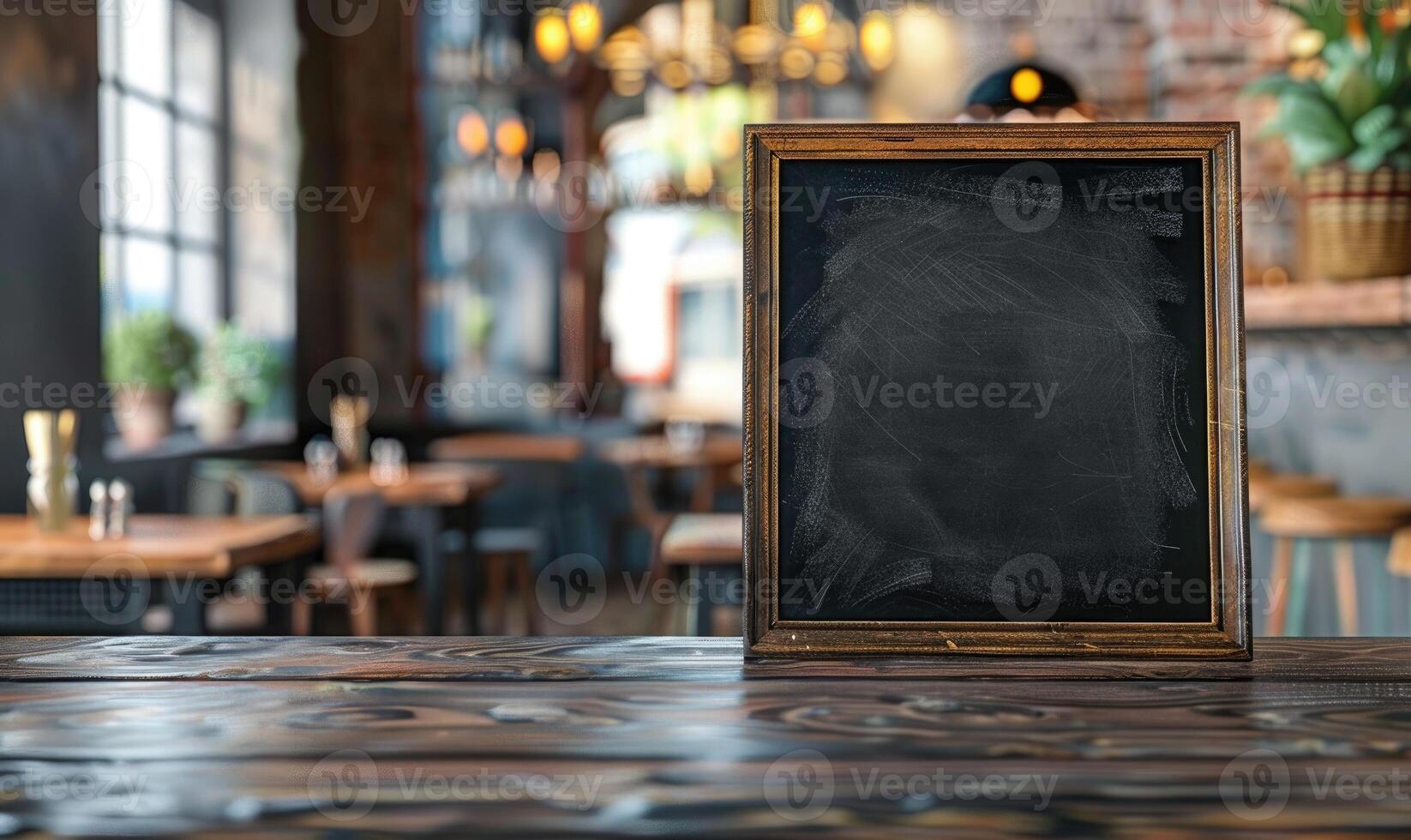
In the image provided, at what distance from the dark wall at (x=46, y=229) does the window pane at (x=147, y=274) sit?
1.91 ft

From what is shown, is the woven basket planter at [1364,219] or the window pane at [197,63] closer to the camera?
the woven basket planter at [1364,219]

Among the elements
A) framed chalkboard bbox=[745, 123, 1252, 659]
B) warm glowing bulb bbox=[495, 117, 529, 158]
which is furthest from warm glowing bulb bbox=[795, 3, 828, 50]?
framed chalkboard bbox=[745, 123, 1252, 659]

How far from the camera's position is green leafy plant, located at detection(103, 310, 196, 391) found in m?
4.64

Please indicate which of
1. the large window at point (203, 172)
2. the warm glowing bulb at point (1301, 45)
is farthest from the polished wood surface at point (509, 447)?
the warm glowing bulb at point (1301, 45)

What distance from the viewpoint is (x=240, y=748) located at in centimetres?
69

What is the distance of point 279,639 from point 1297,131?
10.6ft

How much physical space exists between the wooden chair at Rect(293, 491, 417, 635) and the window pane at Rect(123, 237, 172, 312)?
4.56 feet

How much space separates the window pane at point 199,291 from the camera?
5613mm

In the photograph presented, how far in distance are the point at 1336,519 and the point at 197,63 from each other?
518 centimetres

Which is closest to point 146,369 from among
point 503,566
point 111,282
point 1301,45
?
point 111,282

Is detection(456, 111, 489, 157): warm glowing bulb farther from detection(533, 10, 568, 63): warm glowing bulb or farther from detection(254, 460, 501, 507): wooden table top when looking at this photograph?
detection(254, 460, 501, 507): wooden table top

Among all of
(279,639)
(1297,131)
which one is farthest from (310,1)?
(279,639)

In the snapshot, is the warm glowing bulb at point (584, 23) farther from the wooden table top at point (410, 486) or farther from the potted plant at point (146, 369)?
the potted plant at point (146, 369)

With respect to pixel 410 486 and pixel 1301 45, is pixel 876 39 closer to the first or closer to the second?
pixel 1301 45
